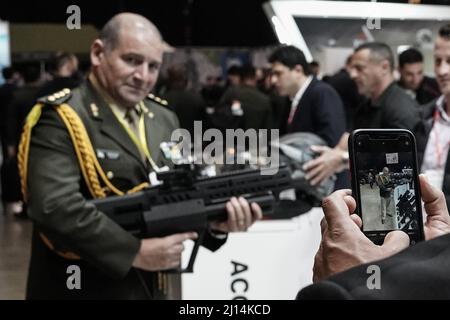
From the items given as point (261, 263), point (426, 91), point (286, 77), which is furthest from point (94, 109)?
point (426, 91)

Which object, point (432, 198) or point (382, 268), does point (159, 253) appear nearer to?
point (432, 198)

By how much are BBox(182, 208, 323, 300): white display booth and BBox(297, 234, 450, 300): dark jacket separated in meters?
2.18

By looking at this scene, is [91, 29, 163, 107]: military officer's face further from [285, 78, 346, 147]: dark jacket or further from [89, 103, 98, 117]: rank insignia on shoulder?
[285, 78, 346, 147]: dark jacket

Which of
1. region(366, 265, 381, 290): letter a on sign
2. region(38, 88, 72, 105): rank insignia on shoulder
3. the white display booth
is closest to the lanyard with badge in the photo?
region(38, 88, 72, 105): rank insignia on shoulder

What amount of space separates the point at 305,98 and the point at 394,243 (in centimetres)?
311

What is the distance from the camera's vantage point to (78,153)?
6.60 feet

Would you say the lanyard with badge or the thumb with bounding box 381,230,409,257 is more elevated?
the lanyard with badge

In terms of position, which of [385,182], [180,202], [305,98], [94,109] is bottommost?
[180,202]

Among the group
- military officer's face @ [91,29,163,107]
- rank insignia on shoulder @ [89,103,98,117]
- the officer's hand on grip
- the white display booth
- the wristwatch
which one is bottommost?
the white display booth

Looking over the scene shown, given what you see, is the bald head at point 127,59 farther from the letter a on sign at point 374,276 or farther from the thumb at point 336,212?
the letter a on sign at point 374,276

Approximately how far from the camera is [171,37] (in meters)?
14.3

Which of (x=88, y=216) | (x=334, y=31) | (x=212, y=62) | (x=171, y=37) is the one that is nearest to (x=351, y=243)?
(x=88, y=216)

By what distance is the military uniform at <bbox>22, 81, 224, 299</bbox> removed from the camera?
77.3 inches
